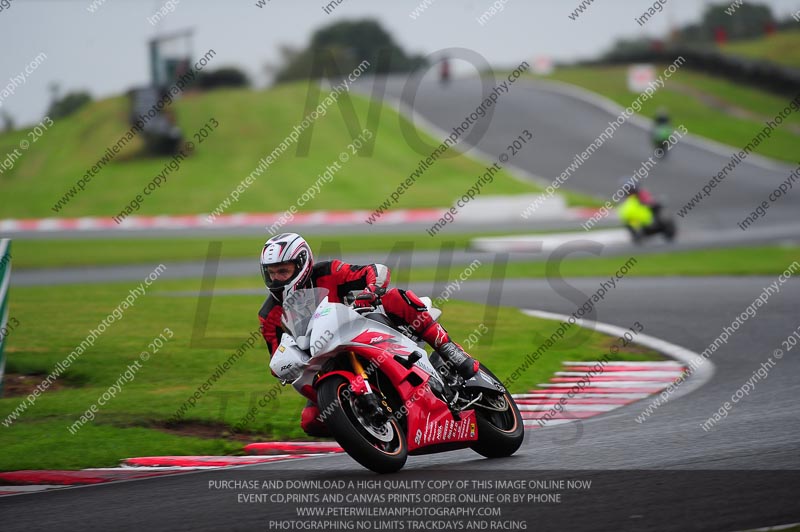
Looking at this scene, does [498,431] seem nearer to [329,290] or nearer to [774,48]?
[329,290]

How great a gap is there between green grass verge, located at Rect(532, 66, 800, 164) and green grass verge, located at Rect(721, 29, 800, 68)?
3.11 m

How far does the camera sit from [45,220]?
3191cm

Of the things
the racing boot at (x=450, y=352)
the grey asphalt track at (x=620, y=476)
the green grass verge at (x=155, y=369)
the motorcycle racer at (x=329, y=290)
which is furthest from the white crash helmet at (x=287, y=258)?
the green grass verge at (x=155, y=369)

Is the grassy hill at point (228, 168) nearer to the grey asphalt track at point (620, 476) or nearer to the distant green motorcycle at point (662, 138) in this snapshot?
the distant green motorcycle at point (662, 138)

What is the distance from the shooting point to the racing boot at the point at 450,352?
7.16 metres

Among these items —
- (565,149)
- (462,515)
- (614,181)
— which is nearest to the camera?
(462,515)

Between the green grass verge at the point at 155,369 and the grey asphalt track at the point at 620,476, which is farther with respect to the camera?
the green grass verge at the point at 155,369

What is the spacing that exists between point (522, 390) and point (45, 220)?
25.6 metres

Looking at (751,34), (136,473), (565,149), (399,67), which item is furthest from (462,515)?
(399,67)

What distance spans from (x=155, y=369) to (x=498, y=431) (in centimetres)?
526

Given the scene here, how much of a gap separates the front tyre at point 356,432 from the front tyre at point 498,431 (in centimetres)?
72

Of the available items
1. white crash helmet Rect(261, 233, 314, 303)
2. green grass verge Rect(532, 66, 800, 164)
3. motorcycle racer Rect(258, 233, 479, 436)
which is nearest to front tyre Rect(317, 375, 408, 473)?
motorcycle racer Rect(258, 233, 479, 436)

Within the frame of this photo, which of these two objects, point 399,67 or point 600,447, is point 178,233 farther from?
point 399,67

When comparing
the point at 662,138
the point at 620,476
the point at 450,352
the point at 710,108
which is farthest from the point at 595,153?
the point at 620,476
